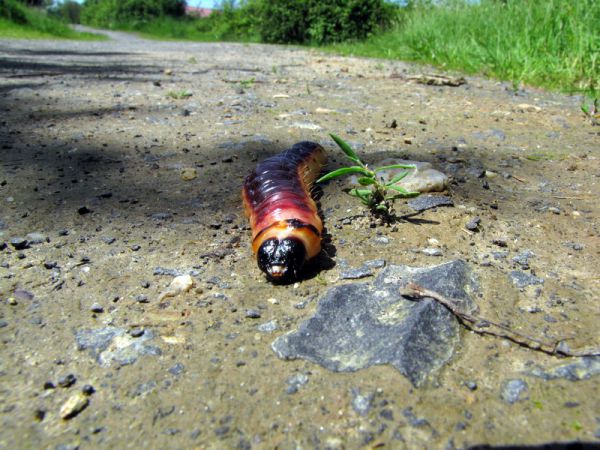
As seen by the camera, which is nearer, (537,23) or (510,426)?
(510,426)

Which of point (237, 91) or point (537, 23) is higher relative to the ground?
point (537, 23)

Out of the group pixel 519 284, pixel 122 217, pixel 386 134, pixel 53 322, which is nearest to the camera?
pixel 53 322

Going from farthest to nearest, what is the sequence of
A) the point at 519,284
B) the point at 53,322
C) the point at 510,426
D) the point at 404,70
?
the point at 404,70 < the point at 519,284 < the point at 53,322 < the point at 510,426

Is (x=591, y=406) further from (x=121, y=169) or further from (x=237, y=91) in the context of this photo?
(x=237, y=91)

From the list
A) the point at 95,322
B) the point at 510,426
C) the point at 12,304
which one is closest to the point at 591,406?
the point at 510,426

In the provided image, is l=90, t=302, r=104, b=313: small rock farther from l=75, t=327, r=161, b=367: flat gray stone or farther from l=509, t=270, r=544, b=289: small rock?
l=509, t=270, r=544, b=289: small rock

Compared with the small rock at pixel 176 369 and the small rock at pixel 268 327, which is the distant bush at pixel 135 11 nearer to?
the small rock at pixel 268 327
